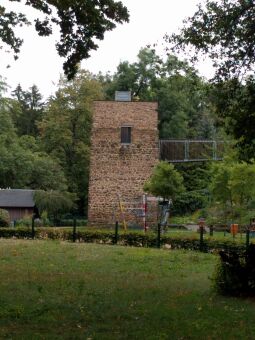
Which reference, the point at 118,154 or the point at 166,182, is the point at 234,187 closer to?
the point at 166,182

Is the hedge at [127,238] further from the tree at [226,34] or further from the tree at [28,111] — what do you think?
the tree at [28,111]

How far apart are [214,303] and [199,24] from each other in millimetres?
6408

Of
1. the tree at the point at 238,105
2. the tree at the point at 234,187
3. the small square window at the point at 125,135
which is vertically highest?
the small square window at the point at 125,135

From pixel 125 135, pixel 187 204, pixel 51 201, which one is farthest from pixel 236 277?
pixel 187 204

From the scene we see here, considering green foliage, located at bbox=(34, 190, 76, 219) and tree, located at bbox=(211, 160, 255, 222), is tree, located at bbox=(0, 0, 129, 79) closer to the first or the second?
tree, located at bbox=(211, 160, 255, 222)

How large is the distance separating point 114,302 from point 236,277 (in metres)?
3.03

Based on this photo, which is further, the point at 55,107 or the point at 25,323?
the point at 55,107

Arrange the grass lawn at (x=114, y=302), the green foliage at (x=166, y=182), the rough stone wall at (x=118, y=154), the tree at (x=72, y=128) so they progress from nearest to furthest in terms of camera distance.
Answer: the grass lawn at (x=114, y=302) → the green foliage at (x=166, y=182) → the rough stone wall at (x=118, y=154) → the tree at (x=72, y=128)

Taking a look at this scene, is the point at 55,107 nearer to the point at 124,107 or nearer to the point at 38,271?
the point at 124,107

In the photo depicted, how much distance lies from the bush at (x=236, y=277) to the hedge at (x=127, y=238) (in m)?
8.91

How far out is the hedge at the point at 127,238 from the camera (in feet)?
71.9

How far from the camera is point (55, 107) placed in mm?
55500

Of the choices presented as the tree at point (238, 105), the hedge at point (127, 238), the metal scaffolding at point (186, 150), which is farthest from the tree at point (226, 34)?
the metal scaffolding at point (186, 150)

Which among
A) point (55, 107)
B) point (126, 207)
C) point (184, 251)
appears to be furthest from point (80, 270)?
point (55, 107)
